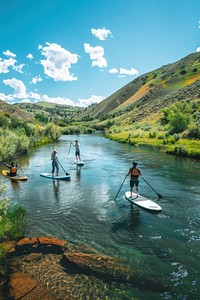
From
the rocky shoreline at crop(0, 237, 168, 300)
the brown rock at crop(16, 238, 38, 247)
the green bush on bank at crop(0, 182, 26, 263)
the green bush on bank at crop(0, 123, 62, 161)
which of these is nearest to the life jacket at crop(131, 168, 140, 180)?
the rocky shoreline at crop(0, 237, 168, 300)

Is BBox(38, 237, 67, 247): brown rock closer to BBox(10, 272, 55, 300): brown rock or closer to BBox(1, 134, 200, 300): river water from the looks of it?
BBox(1, 134, 200, 300): river water

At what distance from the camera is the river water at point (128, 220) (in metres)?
9.57

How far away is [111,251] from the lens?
10.5 metres

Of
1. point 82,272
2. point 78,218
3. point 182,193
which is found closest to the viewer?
point 82,272

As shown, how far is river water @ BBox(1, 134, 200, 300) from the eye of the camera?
957 cm

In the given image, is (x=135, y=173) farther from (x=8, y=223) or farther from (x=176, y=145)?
(x=176, y=145)

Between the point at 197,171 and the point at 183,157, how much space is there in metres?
9.61

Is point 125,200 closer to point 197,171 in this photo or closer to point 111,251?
point 111,251

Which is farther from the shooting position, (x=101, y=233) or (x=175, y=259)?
(x=101, y=233)

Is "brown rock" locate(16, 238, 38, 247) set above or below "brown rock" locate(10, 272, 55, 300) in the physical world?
above

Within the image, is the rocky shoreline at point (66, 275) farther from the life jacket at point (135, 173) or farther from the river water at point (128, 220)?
the life jacket at point (135, 173)

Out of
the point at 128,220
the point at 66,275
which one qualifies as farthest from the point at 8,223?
the point at 128,220

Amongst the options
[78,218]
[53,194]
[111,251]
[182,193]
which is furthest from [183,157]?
[111,251]

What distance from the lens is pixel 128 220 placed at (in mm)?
13891
